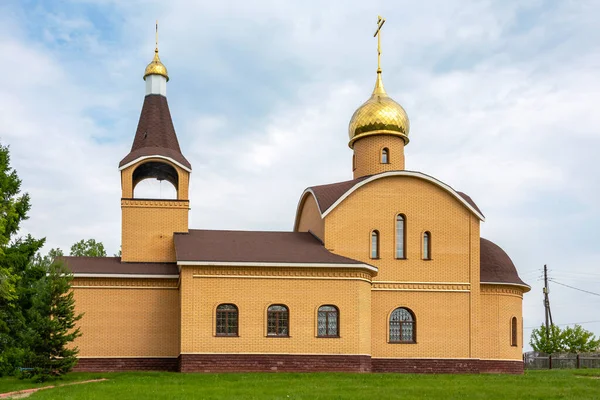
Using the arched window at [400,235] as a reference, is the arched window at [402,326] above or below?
below

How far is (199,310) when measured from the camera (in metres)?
20.7

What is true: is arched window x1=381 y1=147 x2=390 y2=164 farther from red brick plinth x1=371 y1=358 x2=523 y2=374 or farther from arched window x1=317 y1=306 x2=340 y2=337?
red brick plinth x1=371 y1=358 x2=523 y2=374

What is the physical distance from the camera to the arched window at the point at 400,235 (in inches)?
906

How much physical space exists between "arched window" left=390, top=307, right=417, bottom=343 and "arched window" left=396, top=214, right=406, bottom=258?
5.87 feet

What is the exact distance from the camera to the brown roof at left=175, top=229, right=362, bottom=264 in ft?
68.8

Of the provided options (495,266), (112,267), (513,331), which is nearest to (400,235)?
(495,266)

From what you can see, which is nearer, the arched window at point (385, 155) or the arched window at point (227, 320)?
the arched window at point (227, 320)

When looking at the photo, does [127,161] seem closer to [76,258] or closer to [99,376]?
[76,258]

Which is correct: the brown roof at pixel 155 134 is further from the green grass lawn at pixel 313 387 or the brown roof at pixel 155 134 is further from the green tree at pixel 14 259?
the green grass lawn at pixel 313 387

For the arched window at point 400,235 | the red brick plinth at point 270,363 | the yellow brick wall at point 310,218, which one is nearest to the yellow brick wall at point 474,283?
the arched window at point 400,235

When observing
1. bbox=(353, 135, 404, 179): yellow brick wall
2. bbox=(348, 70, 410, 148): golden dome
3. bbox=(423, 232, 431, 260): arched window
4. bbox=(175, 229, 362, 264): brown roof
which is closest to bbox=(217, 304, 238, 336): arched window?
bbox=(175, 229, 362, 264): brown roof

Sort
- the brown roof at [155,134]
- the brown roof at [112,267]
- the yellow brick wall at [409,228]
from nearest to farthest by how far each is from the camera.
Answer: the brown roof at [112,267] < the yellow brick wall at [409,228] < the brown roof at [155,134]

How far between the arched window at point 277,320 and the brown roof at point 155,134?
5.55 metres

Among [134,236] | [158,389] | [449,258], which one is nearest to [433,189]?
[449,258]
